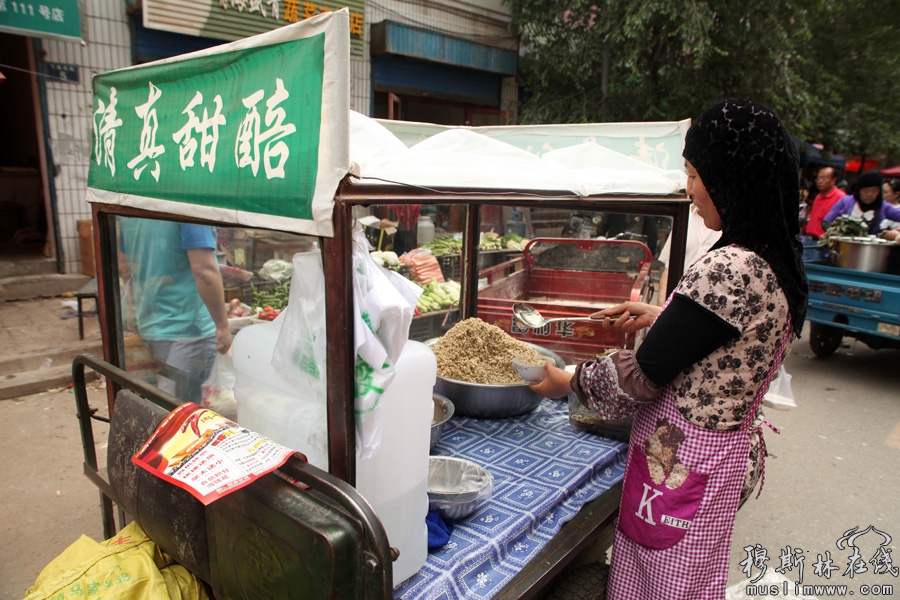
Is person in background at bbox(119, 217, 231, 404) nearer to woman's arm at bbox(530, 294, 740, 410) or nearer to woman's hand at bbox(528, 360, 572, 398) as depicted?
woman's hand at bbox(528, 360, 572, 398)

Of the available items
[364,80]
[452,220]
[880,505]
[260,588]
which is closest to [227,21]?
[364,80]

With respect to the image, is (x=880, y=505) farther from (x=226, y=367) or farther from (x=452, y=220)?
(x=452, y=220)

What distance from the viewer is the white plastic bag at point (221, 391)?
2.24 metres

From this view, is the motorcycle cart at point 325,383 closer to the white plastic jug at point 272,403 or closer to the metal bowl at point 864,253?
the white plastic jug at point 272,403

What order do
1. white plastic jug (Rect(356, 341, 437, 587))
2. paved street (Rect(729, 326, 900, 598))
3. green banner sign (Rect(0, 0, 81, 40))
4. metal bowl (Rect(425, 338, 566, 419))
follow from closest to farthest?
white plastic jug (Rect(356, 341, 437, 587)), metal bowl (Rect(425, 338, 566, 419)), paved street (Rect(729, 326, 900, 598)), green banner sign (Rect(0, 0, 81, 40))

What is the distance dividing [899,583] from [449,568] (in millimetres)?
2666

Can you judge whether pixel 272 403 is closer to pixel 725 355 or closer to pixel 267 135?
pixel 267 135

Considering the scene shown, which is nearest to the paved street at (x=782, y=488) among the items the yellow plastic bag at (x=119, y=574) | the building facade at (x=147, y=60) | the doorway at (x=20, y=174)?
the yellow plastic bag at (x=119, y=574)

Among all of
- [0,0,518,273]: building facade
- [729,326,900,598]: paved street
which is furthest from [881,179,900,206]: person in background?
[0,0,518,273]: building facade

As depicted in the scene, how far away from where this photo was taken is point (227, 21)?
23.6 ft

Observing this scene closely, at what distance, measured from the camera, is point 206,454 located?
1.22 meters

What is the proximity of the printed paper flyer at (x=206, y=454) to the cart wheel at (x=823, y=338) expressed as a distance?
6803 mm

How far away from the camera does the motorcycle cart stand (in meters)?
1.17

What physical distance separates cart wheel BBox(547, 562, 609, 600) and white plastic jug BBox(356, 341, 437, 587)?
60 cm
